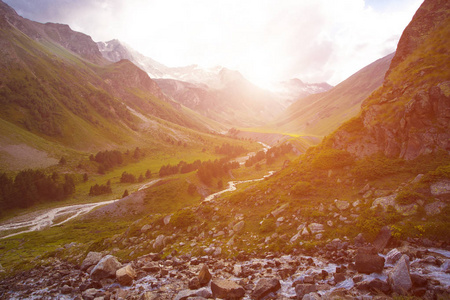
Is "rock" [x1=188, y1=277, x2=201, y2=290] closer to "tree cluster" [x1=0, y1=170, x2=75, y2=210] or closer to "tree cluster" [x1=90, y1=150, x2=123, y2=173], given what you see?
"tree cluster" [x1=0, y1=170, x2=75, y2=210]

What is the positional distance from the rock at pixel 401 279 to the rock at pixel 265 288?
6325 millimetres

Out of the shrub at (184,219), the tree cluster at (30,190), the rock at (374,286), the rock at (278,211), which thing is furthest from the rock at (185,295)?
the tree cluster at (30,190)

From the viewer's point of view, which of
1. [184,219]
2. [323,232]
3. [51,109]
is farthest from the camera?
[51,109]

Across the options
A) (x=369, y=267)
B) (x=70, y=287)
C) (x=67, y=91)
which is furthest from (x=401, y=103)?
(x=67, y=91)

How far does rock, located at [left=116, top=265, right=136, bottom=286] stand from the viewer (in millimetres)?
17109

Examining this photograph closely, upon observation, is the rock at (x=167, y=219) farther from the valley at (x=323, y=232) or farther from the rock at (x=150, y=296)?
the rock at (x=150, y=296)

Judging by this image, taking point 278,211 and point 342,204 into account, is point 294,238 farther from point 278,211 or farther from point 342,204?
point 342,204

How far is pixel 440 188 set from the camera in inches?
601

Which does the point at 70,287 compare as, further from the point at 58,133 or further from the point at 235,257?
the point at 58,133

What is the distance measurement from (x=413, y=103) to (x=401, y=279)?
18.7m

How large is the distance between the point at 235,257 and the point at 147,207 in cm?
4002

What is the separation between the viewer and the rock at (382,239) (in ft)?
46.1

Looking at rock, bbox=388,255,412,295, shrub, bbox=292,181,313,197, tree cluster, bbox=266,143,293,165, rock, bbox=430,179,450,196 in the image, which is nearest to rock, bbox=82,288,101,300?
rock, bbox=388,255,412,295

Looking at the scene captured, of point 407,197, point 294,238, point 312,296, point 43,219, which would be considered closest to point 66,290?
point 312,296
